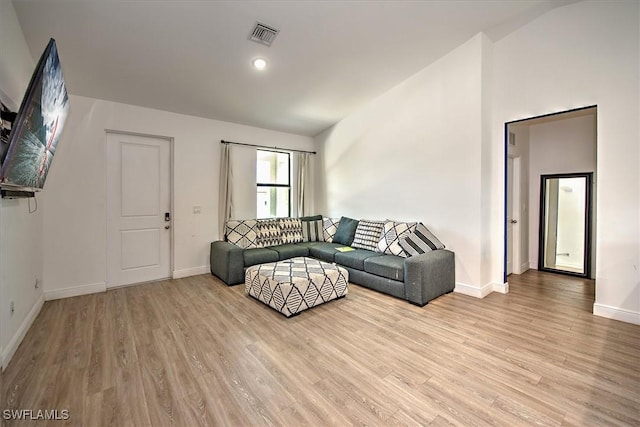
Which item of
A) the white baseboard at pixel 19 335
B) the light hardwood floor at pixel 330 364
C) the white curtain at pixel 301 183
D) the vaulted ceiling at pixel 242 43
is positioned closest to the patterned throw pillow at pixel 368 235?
the light hardwood floor at pixel 330 364

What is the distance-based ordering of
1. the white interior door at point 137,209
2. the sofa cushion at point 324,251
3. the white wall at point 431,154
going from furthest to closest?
the sofa cushion at point 324,251, the white interior door at point 137,209, the white wall at point 431,154

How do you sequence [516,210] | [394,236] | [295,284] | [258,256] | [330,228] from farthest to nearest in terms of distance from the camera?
[330,228]
[516,210]
[258,256]
[394,236]
[295,284]

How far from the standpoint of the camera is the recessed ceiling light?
10.2ft

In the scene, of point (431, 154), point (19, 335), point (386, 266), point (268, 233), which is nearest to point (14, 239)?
point (19, 335)

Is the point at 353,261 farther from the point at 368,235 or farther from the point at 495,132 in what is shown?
the point at 495,132

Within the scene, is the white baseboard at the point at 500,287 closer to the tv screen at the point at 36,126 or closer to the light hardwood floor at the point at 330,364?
the light hardwood floor at the point at 330,364

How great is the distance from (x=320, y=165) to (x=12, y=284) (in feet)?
15.1

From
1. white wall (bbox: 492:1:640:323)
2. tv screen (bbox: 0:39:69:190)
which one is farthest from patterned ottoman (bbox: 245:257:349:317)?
white wall (bbox: 492:1:640:323)

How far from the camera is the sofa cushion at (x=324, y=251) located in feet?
14.0

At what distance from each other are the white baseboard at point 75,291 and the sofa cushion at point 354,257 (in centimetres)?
315

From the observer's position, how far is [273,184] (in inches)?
212

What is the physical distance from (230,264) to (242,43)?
268 centimetres

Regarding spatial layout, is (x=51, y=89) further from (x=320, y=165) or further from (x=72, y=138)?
(x=320, y=165)

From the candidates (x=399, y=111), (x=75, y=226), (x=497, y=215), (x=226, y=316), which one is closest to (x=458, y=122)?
(x=399, y=111)
